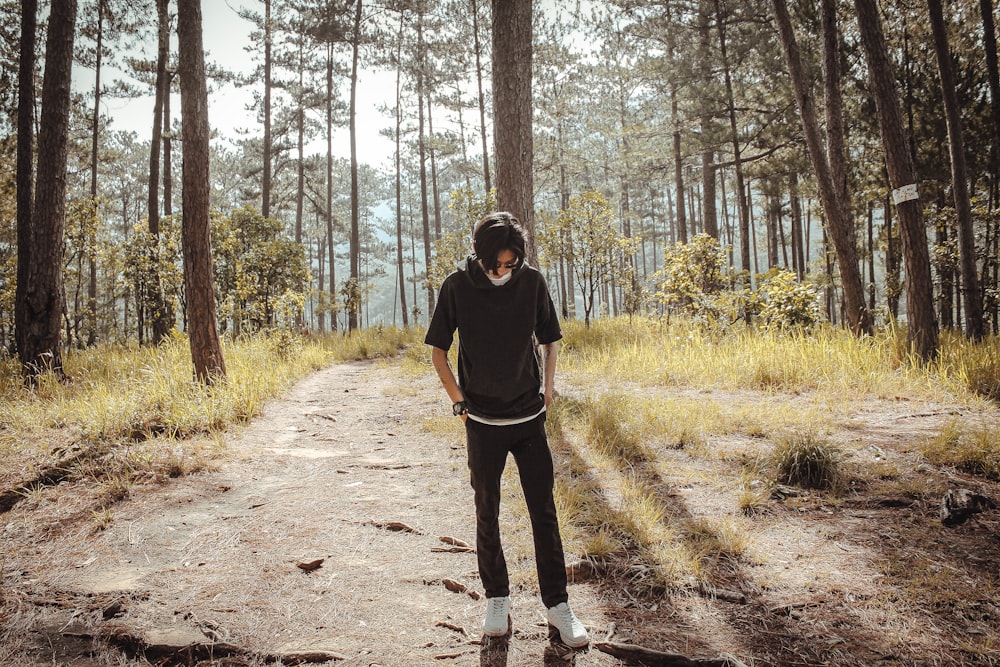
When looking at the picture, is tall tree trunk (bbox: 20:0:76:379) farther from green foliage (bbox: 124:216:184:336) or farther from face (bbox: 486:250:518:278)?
face (bbox: 486:250:518:278)

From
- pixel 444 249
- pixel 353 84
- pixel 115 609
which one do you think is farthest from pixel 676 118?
pixel 115 609

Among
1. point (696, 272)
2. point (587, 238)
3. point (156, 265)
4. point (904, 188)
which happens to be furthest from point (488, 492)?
point (156, 265)

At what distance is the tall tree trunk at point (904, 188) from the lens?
19.1ft

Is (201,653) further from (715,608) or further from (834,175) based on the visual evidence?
(834,175)

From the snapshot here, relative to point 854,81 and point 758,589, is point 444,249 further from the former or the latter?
point 758,589

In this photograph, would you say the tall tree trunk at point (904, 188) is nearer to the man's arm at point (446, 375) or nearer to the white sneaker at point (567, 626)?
the white sneaker at point (567, 626)

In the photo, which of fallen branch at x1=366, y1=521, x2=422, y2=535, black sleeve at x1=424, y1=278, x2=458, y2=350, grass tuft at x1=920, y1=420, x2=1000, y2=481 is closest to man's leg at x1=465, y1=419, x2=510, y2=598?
black sleeve at x1=424, y1=278, x2=458, y2=350

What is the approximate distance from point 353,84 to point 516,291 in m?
18.7

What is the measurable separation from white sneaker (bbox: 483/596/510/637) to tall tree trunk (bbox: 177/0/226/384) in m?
4.97

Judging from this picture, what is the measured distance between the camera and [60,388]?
6.19 m

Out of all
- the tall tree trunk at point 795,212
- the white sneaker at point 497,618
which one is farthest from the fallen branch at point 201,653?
the tall tree trunk at point 795,212

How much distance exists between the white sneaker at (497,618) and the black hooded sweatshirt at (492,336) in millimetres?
806

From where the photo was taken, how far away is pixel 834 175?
7.93 meters

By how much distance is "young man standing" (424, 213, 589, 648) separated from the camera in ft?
7.11
